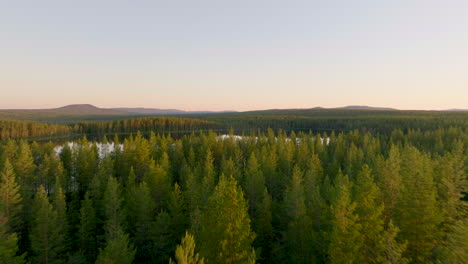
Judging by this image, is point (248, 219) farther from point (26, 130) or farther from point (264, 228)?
point (26, 130)

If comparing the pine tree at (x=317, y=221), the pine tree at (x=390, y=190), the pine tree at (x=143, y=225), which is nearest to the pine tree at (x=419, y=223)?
the pine tree at (x=390, y=190)

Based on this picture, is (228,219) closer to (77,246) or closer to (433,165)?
(77,246)

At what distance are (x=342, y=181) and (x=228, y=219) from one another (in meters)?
22.4

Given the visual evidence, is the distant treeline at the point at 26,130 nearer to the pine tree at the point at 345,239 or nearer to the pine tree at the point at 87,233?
the pine tree at the point at 87,233

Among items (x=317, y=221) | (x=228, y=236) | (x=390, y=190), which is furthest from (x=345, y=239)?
(x=390, y=190)

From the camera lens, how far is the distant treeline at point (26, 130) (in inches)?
5689

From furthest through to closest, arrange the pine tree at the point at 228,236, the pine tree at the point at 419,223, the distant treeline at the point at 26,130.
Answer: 1. the distant treeline at the point at 26,130
2. the pine tree at the point at 419,223
3. the pine tree at the point at 228,236

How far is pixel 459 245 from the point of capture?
16.4 meters

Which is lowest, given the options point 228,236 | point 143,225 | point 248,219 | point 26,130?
point 143,225

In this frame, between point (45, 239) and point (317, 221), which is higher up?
point (317, 221)

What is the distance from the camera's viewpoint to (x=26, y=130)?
6024 inches

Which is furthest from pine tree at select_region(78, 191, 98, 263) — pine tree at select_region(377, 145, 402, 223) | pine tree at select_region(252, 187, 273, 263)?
pine tree at select_region(377, 145, 402, 223)

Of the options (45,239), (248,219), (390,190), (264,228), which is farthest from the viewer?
(264,228)

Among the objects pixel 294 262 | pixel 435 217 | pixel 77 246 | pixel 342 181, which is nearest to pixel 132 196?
pixel 77 246
